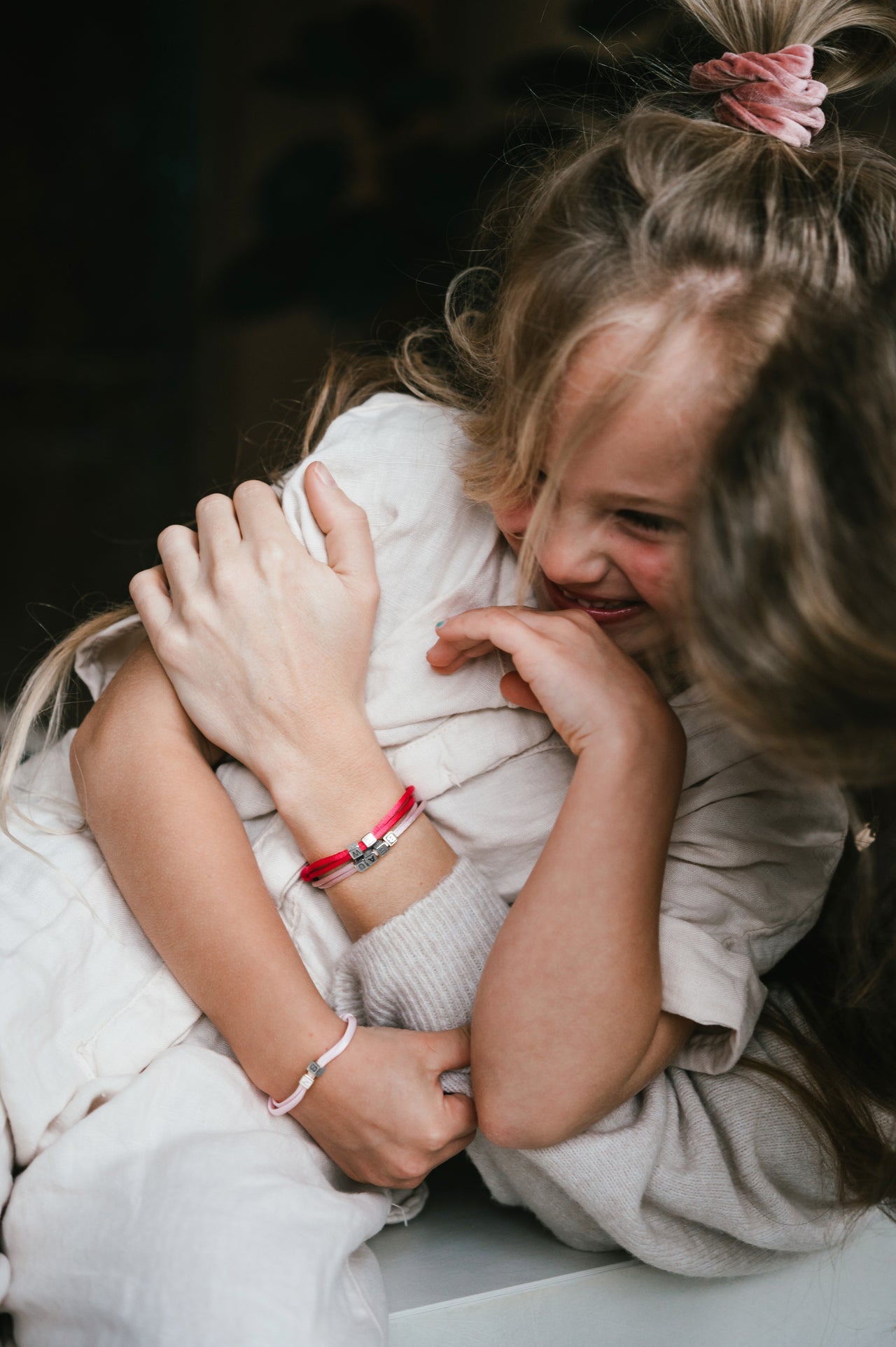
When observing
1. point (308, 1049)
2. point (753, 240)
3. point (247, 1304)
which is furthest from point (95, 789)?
point (753, 240)

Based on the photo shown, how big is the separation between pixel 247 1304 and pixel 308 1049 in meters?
0.15

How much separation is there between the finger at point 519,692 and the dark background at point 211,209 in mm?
651

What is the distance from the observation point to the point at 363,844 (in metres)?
0.75

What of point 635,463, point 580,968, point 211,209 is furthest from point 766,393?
point 211,209

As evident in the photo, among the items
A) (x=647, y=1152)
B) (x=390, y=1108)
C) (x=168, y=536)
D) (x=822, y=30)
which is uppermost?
(x=822, y=30)

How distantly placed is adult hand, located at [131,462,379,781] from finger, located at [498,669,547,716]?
11 centimetres

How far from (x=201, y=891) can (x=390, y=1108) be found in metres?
0.19

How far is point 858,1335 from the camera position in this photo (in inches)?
30.0

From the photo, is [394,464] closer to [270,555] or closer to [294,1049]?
[270,555]

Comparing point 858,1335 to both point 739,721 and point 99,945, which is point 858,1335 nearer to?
point 739,721

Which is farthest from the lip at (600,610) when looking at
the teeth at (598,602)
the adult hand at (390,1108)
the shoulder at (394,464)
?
the adult hand at (390,1108)

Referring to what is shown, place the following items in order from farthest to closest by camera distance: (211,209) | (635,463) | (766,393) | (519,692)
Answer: (211,209), (519,692), (635,463), (766,393)

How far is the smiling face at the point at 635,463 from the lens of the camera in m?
0.66

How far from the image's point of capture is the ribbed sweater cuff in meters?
0.73
